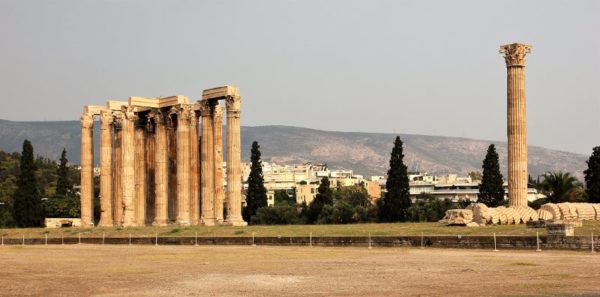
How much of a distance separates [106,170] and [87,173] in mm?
2229

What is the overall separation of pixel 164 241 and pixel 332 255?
19.7 meters

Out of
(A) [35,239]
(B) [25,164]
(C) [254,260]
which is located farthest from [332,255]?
(B) [25,164]

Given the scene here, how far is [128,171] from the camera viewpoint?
74188mm

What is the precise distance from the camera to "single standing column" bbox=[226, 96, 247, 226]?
67.1 metres

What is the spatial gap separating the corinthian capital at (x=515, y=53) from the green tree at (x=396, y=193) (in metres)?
32.8

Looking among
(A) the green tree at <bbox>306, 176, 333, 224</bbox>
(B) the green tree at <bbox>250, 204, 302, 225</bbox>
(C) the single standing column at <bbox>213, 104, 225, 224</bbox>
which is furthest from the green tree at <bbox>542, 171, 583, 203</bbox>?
(C) the single standing column at <bbox>213, 104, 225, 224</bbox>

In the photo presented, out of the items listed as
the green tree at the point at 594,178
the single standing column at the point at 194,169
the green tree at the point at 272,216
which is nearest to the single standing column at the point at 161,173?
the single standing column at the point at 194,169

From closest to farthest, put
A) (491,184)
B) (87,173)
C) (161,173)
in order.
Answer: (161,173)
(87,173)
(491,184)

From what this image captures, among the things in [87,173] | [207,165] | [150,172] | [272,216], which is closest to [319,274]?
[207,165]

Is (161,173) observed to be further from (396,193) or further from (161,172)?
(396,193)

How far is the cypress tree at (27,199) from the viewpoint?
312 feet

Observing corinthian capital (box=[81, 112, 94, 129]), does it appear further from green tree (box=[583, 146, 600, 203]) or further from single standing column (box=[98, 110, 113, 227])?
green tree (box=[583, 146, 600, 203])

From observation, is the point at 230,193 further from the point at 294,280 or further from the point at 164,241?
the point at 294,280

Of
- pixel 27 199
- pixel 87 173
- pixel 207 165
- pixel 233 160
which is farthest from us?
pixel 27 199
